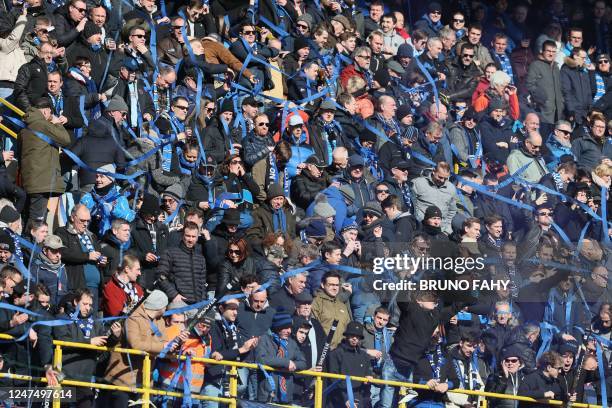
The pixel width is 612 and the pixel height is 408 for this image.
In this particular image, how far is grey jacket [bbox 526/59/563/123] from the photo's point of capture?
2992 cm

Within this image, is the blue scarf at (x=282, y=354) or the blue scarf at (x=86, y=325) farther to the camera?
the blue scarf at (x=282, y=354)

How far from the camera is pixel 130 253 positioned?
22359 millimetres

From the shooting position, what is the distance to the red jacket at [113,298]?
21.5 m

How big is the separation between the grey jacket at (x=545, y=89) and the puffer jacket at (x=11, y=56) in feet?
30.0

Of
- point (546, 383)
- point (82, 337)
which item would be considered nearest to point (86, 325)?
point (82, 337)

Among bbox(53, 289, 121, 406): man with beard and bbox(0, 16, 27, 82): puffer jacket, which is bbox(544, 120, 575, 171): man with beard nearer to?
bbox(0, 16, 27, 82): puffer jacket

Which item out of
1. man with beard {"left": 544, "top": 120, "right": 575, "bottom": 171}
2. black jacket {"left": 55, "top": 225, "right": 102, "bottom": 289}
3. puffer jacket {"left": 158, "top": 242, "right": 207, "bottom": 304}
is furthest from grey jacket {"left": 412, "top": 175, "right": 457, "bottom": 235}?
black jacket {"left": 55, "top": 225, "right": 102, "bottom": 289}

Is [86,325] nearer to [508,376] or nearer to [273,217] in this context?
[273,217]

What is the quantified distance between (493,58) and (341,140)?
4.71 meters

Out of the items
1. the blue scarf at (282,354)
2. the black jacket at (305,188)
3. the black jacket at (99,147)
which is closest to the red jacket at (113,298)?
the blue scarf at (282,354)

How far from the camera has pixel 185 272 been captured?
74.2 ft

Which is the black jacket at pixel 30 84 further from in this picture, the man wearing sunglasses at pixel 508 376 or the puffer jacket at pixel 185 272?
the man wearing sunglasses at pixel 508 376

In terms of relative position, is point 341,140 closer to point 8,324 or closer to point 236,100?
point 236,100

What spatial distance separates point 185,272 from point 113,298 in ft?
4.15
